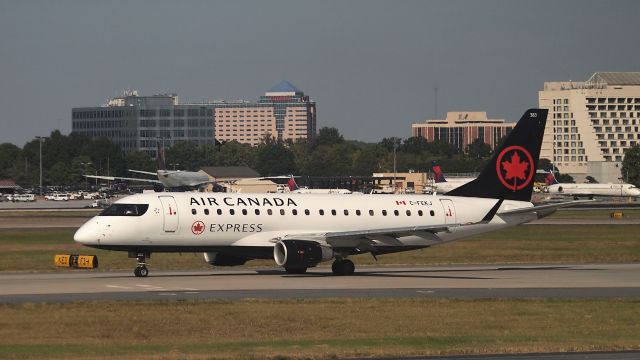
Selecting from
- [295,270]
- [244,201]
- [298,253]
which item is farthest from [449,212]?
[244,201]

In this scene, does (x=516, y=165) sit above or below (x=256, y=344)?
above

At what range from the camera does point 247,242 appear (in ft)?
175

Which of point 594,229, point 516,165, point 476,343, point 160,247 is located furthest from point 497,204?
point 594,229

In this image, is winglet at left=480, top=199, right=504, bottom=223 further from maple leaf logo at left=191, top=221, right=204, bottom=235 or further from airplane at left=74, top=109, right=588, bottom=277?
maple leaf logo at left=191, top=221, right=204, bottom=235

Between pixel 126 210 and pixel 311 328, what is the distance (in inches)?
754

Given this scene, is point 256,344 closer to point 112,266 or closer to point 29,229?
point 112,266

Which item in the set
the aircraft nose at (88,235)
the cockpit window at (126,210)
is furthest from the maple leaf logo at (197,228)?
the aircraft nose at (88,235)

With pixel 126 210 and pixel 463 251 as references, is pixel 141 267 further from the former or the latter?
pixel 463 251

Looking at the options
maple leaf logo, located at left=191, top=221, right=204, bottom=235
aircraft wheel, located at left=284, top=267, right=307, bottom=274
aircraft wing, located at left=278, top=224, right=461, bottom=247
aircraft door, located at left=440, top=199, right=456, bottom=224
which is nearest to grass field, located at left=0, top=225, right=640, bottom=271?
aircraft door, located at left=440, top=199, right=456, bottom=224

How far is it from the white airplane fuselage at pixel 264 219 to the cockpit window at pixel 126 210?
0.17m

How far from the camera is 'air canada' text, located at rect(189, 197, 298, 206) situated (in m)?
53.3

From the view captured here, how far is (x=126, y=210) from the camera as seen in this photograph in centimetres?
5169

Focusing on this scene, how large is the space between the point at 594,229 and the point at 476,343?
65.1 metres

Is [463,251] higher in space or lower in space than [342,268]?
lower
